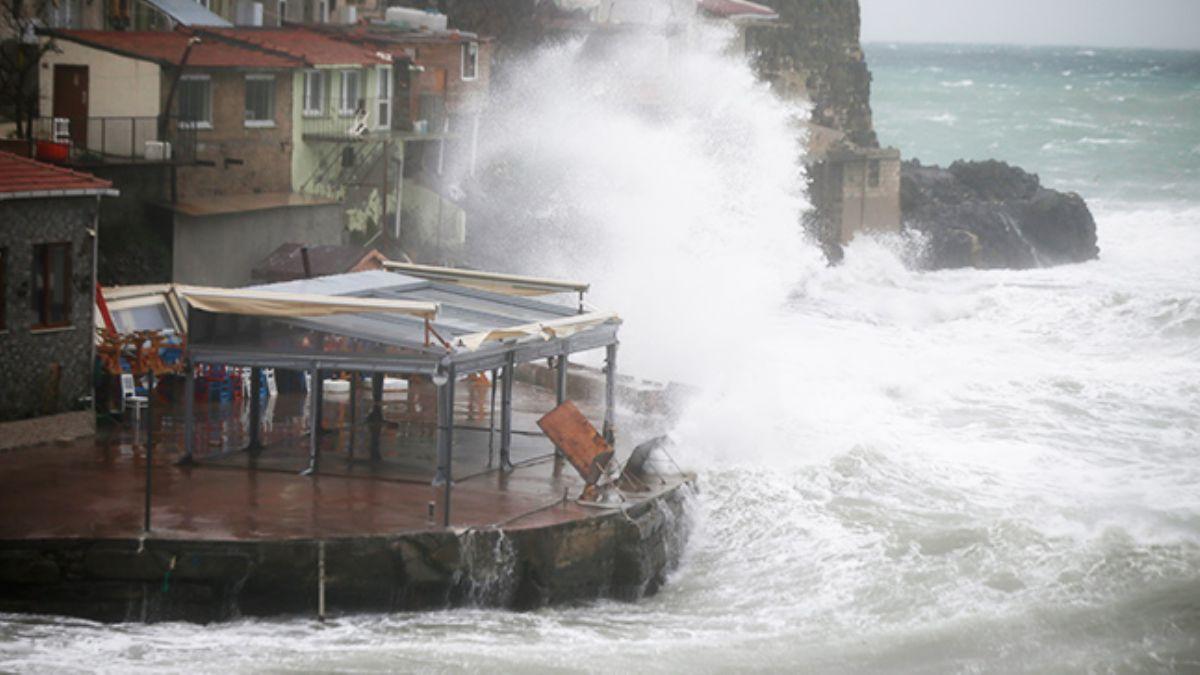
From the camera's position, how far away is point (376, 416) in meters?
23.2

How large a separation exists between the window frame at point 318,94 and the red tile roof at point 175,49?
1.43m

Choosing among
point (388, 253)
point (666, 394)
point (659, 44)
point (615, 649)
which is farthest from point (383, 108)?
point (615, 649)

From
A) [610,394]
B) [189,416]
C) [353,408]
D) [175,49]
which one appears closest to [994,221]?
[175,49]

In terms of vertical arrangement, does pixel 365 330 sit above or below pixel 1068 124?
below

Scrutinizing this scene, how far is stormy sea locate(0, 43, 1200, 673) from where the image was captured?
1881 cm

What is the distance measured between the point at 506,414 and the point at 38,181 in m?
6.08

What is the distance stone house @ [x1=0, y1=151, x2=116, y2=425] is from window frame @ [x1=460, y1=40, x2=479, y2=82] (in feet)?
77.3

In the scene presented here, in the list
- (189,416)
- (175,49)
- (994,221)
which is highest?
(175,49)

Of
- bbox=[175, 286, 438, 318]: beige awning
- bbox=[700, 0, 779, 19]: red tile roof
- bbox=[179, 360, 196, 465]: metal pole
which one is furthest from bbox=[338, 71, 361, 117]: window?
bbox=[700, 0, 779, 19]: red tile roof

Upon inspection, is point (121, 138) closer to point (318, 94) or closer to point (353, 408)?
point (318, 94)

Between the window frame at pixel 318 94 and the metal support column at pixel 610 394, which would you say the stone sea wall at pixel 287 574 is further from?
the window frame at pixel 318 94

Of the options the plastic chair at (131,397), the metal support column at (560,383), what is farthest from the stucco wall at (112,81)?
the metal support column at (560,383)

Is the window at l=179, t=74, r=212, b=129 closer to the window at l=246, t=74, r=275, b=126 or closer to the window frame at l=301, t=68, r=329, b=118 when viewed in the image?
the window at l=246, t=74, r=275, b=126

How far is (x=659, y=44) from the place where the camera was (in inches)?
2328
